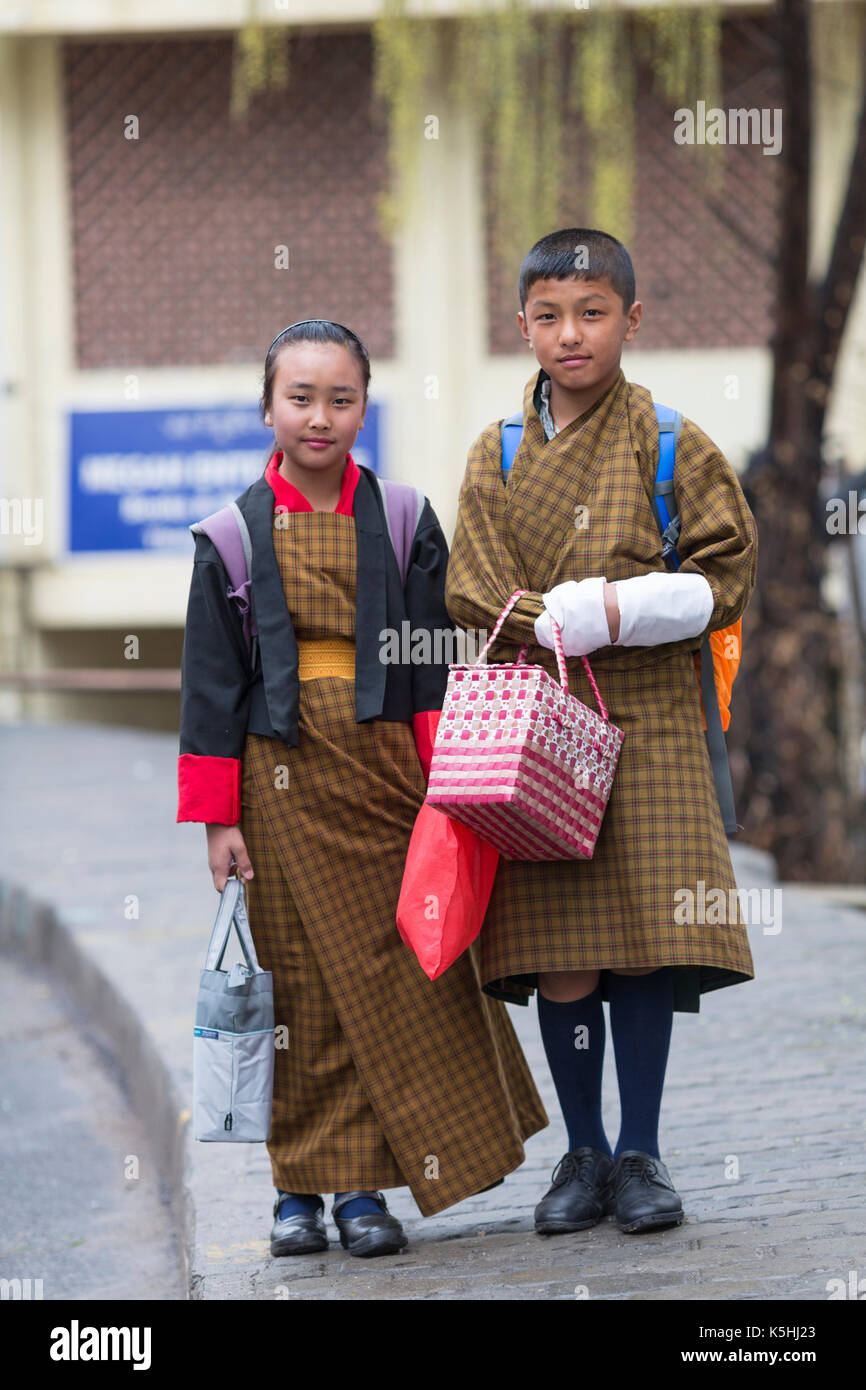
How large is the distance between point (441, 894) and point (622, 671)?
50 cm

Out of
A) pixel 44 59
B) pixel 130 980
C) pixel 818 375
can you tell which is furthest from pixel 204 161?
pixel 130 980

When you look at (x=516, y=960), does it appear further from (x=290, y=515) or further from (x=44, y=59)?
(x=44, y=59)

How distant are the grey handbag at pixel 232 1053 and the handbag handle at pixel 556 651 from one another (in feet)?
2.13

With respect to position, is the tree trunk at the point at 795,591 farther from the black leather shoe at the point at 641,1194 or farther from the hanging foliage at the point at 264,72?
the black leather shoe at the point at 641,1194

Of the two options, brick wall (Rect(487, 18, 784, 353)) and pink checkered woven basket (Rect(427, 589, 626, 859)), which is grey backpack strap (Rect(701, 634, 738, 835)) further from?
brick wall (Rect(487, 18, 784, 353))

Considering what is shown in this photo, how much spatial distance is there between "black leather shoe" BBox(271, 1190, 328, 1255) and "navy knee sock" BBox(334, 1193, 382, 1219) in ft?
0.17

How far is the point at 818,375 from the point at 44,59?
6769 millimetres

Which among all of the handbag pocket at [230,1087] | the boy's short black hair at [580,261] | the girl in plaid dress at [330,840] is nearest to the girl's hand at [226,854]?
the girl in plaid dress at [330,840]

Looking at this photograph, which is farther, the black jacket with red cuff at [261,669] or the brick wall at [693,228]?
the brick wall at [693,228]

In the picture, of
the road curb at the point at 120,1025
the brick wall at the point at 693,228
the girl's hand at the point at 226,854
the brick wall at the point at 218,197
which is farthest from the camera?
the brick wall at the point at 218,197

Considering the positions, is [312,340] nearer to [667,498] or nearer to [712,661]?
[667,498]

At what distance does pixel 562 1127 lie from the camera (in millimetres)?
3787

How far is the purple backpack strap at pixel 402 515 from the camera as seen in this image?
3164 mm

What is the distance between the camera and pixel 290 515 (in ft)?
10.2
